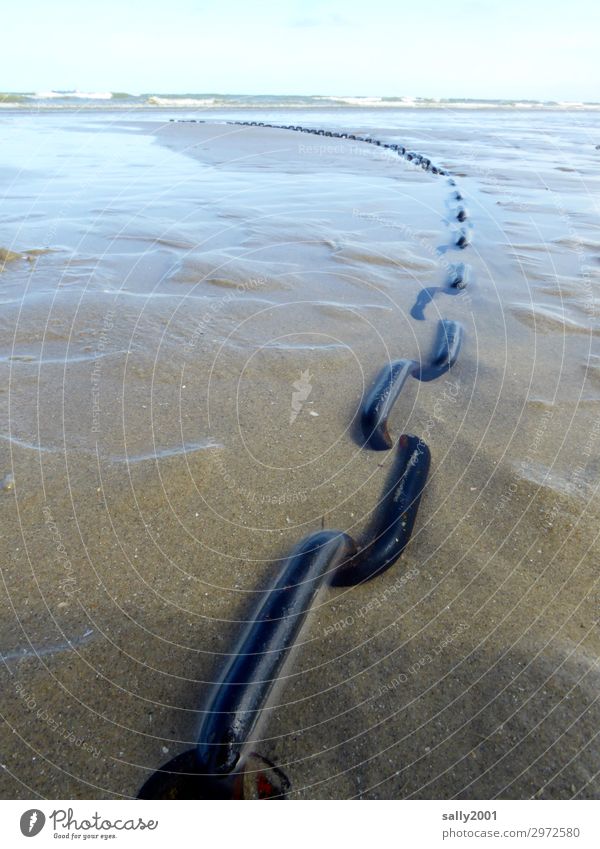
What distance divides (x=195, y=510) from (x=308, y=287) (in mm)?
3137

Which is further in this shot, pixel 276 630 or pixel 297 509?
pixel 297 509

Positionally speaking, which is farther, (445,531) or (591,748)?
(445,531)

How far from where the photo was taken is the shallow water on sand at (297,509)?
1855 mm

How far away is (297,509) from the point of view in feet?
9.00

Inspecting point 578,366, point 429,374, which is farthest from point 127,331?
point 578,366

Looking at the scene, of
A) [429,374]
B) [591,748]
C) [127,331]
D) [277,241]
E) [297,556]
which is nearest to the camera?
A: [591,748]

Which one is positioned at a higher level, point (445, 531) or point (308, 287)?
point (308, 287)

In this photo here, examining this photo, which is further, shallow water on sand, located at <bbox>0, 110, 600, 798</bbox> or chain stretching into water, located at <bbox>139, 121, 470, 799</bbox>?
shallow water on sand, located at <bbox>0, 110, 600, 798</bbox>

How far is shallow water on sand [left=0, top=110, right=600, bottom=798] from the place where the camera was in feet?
6.09

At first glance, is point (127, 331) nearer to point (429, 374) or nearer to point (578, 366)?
point (429, 374)

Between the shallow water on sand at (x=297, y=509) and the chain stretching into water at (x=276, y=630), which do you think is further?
the shallow water on sand at (x=297, y=509)
